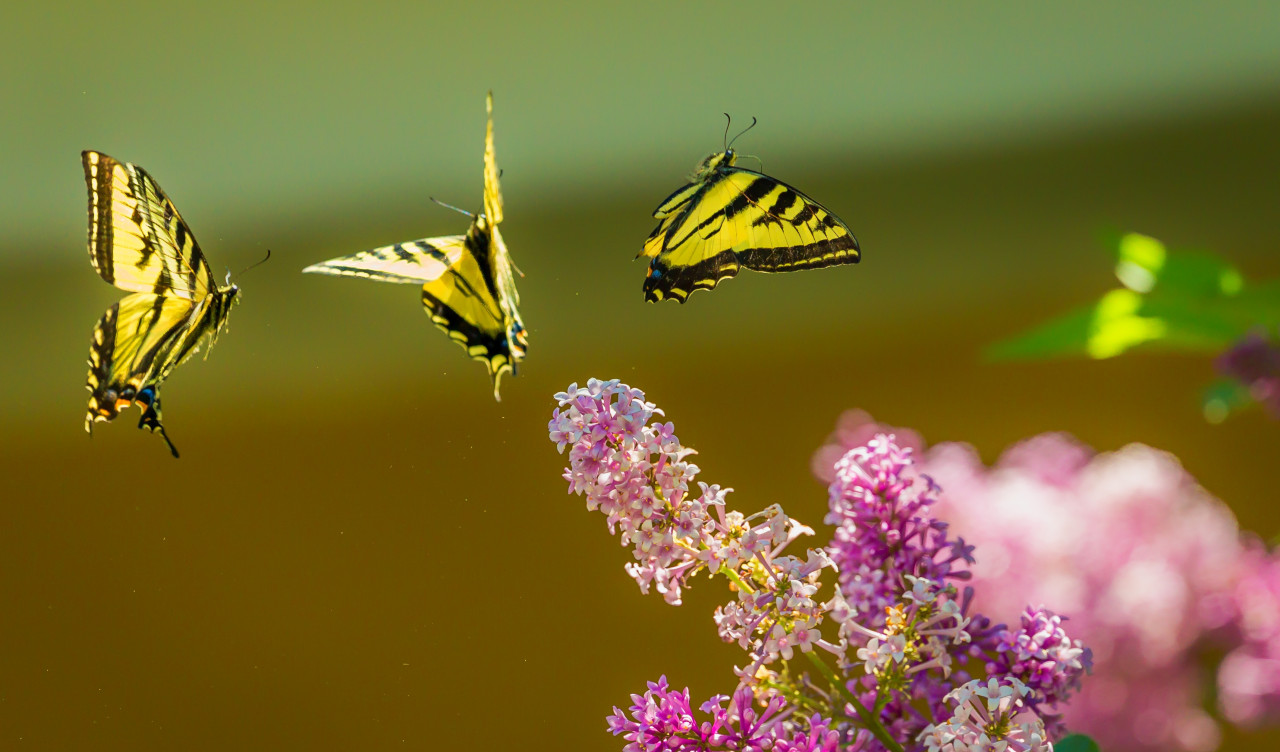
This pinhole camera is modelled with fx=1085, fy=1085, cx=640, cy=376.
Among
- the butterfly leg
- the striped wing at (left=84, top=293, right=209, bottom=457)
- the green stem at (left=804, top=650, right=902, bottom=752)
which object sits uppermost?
the green stem at (left=804, top=650, right=902, bottom=752)

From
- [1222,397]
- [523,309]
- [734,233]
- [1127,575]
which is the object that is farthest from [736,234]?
[523,309]

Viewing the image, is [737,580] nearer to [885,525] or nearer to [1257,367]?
[885,525]

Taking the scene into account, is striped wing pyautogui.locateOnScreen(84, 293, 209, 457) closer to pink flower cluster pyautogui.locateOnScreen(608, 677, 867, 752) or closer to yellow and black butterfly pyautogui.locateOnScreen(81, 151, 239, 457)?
yellow and black butterfly pyautogui.locateOnScreen(81, 151, 239, 457)

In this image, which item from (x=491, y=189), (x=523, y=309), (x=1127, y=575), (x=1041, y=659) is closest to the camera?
(x=491, y=189)

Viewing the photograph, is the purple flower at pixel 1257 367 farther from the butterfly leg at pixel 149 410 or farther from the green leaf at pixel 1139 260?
the butterfly leg at pixel 149 410

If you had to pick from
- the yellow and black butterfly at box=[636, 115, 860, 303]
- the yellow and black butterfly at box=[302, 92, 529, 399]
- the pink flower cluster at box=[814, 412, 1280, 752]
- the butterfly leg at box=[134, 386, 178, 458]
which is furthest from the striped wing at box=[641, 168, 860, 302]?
the pink flower cluster at box=[814, 412, 1280, 752]

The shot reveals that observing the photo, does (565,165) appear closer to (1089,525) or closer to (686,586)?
(1089,525)
